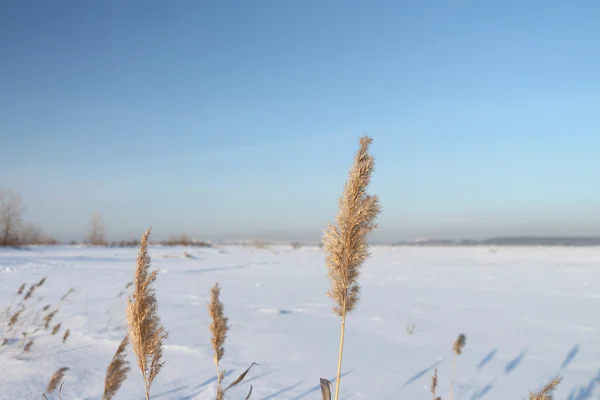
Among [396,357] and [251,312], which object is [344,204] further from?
[251,312]

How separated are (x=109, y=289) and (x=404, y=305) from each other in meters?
6.34

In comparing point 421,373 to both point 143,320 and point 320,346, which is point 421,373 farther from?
point 143,320

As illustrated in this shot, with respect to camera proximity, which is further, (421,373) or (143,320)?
(421,373)

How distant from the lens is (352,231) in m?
1.56

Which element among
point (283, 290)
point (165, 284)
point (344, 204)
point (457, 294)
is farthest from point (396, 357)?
point (165, 284)

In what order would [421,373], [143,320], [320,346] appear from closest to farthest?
[143,320], [421,373], [320,346]

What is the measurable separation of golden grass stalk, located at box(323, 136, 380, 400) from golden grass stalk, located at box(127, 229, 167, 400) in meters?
0.68

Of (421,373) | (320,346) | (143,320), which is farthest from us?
(320,346)

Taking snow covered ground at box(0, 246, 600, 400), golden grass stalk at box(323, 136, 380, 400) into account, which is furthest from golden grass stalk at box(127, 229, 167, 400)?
snow covered ground at box(0, 246, 600, 400)

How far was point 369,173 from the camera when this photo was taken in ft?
5.22

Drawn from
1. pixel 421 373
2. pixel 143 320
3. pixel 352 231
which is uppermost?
pixel 352 231

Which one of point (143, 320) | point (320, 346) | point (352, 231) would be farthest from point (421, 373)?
point (143, 320)

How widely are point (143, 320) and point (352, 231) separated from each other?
84 centimetres

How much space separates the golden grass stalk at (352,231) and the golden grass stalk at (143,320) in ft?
2.22
